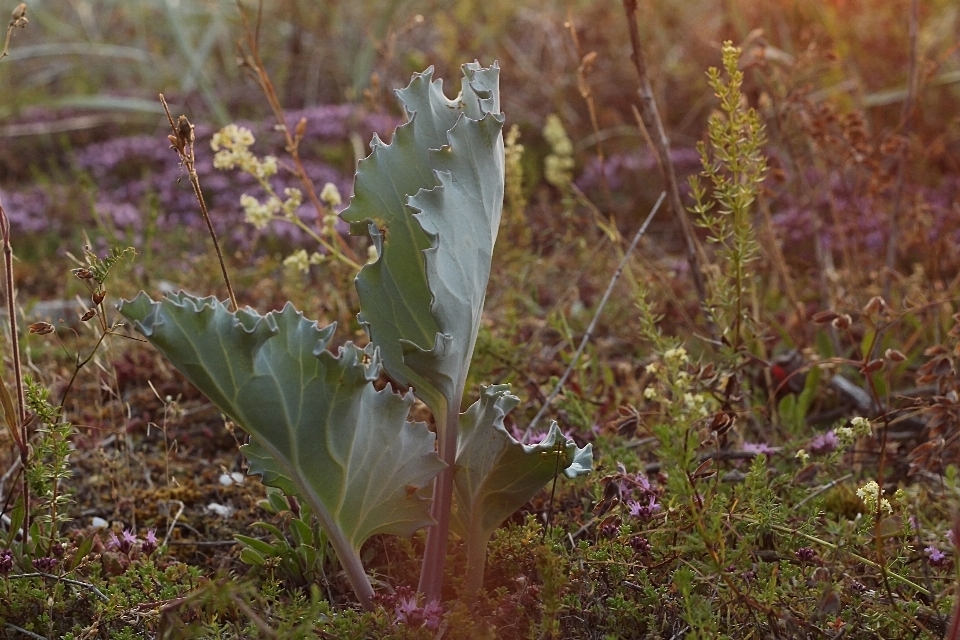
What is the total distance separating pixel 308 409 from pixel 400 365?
214 millimetres

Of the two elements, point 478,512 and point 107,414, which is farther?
point 107,414

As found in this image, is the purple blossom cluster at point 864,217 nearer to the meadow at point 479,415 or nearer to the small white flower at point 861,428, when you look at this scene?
the meadow at point 479,415

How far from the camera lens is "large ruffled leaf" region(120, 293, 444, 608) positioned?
1440 mm

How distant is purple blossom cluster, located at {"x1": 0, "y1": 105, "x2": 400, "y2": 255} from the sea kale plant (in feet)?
9.94

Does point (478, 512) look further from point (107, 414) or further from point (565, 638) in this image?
point (107, 414)

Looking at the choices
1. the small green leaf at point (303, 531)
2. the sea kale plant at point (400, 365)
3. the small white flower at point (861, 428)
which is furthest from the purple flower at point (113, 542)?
the small white flower at point (861, 428)

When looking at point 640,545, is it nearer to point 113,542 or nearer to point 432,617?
point 432,617

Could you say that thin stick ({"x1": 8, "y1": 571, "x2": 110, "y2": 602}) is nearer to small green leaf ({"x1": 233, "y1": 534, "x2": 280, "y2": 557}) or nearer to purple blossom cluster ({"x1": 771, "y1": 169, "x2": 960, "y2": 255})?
small green leaf ({"x1": 233, "y1": 534, "x2": 280, "y2": 557})

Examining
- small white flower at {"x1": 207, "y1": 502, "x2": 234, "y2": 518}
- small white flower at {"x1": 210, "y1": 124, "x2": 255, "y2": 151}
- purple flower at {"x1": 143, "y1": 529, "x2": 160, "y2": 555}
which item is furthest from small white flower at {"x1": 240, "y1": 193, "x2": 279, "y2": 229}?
purple flower at {"x1": 143, "y1": 529, "x2": 160, "y2": 555}

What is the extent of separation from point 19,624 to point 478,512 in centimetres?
98

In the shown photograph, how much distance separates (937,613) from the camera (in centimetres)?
166

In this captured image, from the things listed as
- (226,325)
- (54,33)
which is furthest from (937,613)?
(54,33)

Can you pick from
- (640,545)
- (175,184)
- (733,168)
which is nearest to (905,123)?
(733,168)

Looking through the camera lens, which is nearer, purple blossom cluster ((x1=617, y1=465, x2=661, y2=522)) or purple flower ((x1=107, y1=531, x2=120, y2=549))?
purple blossom cluster ((x1=617, y1=465, x2=661, y2=522))
